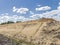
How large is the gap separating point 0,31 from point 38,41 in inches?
249

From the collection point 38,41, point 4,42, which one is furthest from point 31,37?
point 4,42

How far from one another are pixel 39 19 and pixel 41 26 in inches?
116

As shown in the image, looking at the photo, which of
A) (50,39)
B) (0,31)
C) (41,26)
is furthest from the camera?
(0,31)

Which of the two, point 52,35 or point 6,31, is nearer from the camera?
point 52,35

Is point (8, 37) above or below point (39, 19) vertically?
below

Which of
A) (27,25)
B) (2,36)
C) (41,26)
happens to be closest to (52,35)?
(41,26)

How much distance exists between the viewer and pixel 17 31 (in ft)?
88.2

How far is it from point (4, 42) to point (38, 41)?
3908 millimetres

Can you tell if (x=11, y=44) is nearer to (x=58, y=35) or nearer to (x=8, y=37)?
(x=8, y=37)

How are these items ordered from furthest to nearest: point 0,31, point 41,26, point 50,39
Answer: point 0,31 → point 41,26 → point 50,39

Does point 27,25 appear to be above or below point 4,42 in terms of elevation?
above

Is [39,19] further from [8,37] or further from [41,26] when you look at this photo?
[8,37]

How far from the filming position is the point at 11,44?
24.3 meters

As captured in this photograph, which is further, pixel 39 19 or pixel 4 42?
pixel 39 19
